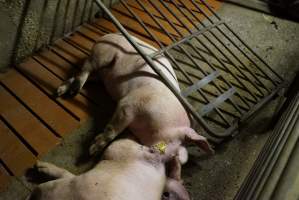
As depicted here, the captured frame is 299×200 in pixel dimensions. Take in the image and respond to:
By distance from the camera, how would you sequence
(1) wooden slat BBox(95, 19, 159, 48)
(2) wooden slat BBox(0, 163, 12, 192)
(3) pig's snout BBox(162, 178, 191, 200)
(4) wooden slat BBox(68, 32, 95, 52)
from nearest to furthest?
(3) pig's snout BBox(162, 178, 191, 200) < (2) wooden slat BBox(0, 163, 12, 192) < (4) wooden slat BBox(68, 32, 95, 52) < (1) wooden slat BBox(95, 19, 159, 48)

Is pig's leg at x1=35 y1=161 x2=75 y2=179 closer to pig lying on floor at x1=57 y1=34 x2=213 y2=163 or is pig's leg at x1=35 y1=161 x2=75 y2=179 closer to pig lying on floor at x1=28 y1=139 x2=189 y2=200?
pig lying on floor at x1=28 y1=139 x2=189 y2=200

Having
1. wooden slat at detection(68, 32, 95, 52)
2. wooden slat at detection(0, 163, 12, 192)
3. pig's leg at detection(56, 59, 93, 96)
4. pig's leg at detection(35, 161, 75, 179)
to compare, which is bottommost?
pig's leg at detection(35, 161, 75, 179)

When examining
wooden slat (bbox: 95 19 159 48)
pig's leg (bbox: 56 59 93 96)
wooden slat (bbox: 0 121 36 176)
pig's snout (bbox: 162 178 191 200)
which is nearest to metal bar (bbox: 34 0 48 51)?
pig's leg (bbox: 56 59 93 96)

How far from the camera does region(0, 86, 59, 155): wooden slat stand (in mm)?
1765

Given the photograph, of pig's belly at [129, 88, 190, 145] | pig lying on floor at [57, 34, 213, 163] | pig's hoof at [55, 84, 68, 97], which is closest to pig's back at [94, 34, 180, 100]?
pig lying on floor at [57, 34, 213, 163]

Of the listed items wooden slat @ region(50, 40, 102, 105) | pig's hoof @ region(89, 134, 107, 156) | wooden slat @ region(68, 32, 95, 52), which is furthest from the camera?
wooden slat @ region(68, 32, 95, 52)

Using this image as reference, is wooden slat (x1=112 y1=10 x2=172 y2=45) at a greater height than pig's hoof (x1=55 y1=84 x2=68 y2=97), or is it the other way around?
pig's hoof (x1=55 y1=84 x2=68 y2=97)

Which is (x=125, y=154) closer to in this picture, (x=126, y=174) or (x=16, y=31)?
(x=126, y=174)

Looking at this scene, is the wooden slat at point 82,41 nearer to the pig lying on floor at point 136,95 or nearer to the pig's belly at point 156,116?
the pig lying on floor at point 136,95

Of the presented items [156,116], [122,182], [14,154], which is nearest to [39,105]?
[14,154]

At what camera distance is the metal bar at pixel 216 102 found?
5.90 ft

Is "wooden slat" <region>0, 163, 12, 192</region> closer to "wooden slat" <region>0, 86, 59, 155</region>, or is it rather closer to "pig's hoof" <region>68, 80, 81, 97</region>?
"wooden slat" <region>0, 86, 59, 155</region>

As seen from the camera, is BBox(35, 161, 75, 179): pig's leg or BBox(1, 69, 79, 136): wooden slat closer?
BBox(35, 161, 75, 179): pig's leg

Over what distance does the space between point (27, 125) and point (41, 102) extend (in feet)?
0.57
